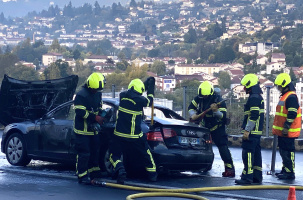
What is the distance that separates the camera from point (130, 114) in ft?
33.0

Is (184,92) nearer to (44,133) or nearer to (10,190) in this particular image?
(44,133)

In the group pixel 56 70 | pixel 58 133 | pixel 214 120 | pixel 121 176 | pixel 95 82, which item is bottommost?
pixel 121 176

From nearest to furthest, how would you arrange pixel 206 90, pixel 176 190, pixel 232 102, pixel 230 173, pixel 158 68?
pixel 176 190 < pixel 206 90 < pixel 230 173 < pixel 232 102 < pixel 158 68

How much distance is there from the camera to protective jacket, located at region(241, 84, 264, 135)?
10328 millimetres

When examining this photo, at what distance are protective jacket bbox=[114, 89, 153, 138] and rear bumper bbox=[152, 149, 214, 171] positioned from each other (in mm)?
509

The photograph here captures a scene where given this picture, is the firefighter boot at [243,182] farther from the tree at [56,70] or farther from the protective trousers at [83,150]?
the tree at [56,70]

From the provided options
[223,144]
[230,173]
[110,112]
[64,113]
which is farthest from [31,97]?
[230,173]

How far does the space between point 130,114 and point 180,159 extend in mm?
1039

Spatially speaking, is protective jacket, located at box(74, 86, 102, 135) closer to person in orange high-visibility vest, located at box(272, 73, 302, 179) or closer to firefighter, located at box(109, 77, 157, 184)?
firefighter, located at box(109, 77, 157, 184)

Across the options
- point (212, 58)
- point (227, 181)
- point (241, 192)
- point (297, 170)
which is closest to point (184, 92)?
point (297, 170)

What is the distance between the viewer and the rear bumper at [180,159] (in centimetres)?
1036

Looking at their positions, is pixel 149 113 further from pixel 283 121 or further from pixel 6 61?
pixel 6 61

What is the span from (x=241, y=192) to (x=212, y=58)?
569ft

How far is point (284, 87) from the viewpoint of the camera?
11.0m
